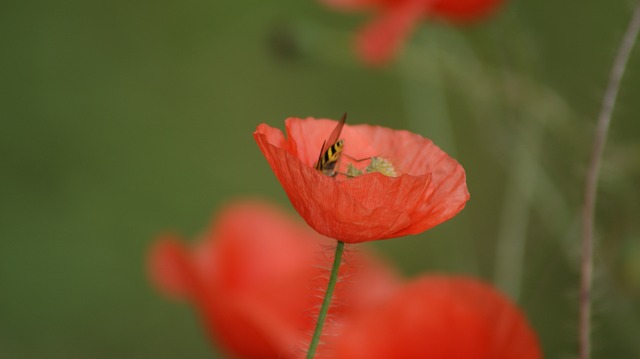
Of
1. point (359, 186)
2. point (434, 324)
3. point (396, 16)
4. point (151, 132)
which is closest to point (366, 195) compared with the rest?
point (359, 186)

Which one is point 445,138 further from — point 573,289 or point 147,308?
point 573,289

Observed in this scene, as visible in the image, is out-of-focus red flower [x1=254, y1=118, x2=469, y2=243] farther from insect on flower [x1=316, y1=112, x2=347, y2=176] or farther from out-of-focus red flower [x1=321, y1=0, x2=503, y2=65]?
out-of-focus red flower [x1=321, y1=0, x2=503, y2=65]

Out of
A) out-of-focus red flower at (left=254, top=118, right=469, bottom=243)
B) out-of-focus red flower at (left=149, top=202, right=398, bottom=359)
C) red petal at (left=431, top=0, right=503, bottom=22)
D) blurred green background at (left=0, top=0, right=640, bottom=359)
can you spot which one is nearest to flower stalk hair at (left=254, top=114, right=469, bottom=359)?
out-of-focus red flower at (left=254, top=118, right=469, bottom=243)

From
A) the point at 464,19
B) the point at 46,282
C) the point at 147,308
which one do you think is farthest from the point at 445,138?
the point at 464,19

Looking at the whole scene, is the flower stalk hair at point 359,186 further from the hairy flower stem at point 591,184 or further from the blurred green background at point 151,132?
the blurred green background at point 151,132

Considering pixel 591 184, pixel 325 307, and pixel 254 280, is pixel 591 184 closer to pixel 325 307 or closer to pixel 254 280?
pixel 325 307

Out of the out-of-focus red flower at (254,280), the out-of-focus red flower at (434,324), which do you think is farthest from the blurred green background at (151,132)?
the out-of-focus red flower at (434,324)
